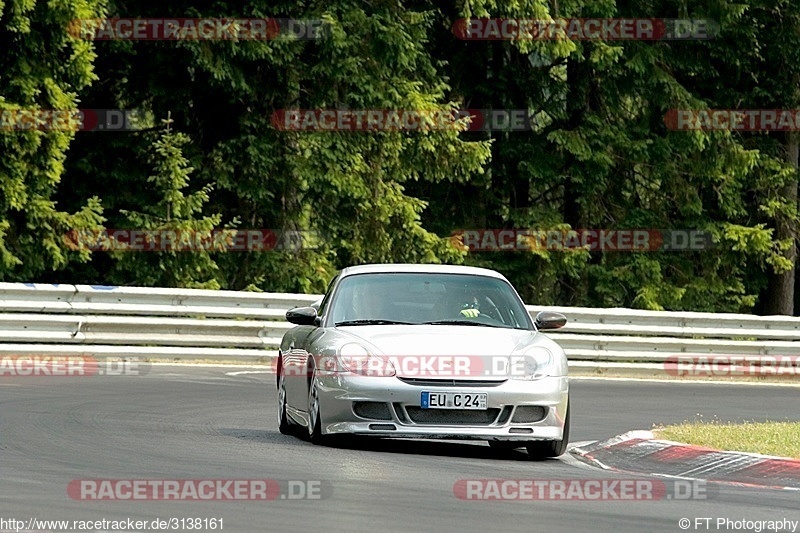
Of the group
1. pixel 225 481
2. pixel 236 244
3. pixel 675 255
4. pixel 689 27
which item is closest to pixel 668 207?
pixel 675 255

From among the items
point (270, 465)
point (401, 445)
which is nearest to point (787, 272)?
point (401, 445)

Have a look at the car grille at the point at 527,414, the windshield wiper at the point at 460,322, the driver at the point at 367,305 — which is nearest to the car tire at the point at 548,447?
the car grille at the point at 527,414

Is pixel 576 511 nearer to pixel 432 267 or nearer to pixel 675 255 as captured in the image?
pixel 432 267

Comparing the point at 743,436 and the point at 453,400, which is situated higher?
the point at 453,400

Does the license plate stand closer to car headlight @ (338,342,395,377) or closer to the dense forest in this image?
car headlight @ (338,342,395,377)

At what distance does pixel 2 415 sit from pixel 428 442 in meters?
3.50

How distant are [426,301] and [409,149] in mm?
17021

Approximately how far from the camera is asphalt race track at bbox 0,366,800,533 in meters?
8.63

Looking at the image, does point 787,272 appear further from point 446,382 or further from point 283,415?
point 446,382

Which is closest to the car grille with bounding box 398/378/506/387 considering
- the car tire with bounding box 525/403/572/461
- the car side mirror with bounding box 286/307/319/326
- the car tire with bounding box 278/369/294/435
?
the car tire with bounding box 525/403/572/461

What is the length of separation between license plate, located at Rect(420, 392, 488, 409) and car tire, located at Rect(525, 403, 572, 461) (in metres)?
0.70

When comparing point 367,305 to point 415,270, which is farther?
point 415,270

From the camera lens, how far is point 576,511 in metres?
9.18

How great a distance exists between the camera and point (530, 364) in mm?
12375
